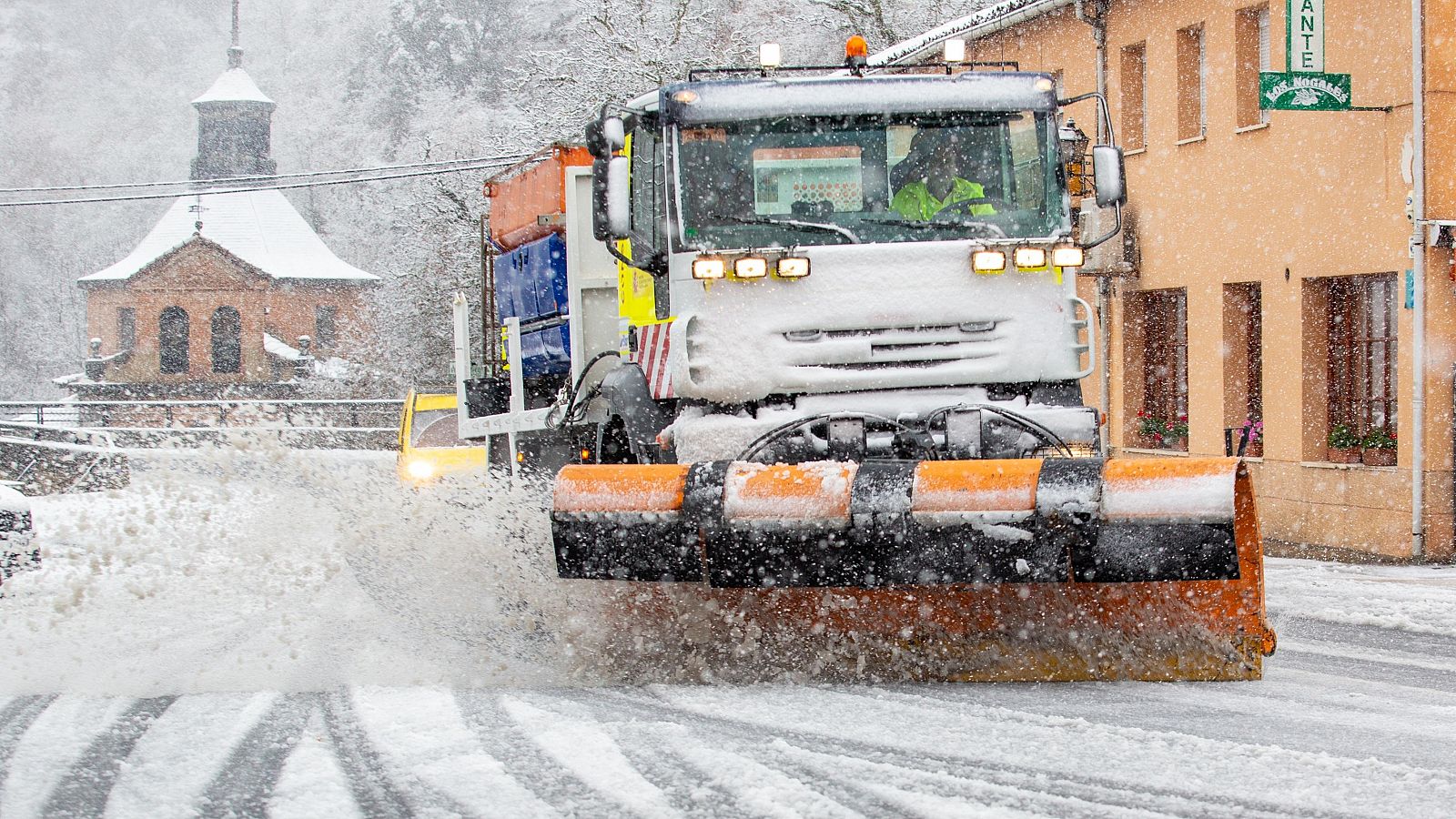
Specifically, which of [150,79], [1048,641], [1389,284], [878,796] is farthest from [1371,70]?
[150,79]

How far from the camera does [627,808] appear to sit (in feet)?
17.1

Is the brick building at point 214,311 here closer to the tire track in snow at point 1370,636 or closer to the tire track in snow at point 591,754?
the tire track in snow at point 1370,636

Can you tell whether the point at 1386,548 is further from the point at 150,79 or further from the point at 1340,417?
the point at 150,79

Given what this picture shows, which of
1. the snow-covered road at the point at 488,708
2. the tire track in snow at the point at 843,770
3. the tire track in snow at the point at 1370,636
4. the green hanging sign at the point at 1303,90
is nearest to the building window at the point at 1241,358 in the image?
the green hanging sign at the point at 1303,90

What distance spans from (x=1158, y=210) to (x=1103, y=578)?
Result: 14412 millimetres

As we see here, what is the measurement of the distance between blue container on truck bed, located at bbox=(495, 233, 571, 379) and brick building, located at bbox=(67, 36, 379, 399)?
62.6 meters

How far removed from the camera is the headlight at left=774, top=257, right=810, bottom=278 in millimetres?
8375

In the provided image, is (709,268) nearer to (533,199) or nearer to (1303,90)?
(533,199)

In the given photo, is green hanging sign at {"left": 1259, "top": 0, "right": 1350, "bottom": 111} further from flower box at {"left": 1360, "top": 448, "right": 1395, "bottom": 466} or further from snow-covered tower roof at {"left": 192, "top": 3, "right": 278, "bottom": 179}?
snow-covered tower roof at {"left": 192, "top": 3, "right": 278, "bottom": 179}

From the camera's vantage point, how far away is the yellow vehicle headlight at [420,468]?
18109mm

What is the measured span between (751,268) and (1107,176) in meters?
2.08

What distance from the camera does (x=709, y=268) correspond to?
8453 millimetres

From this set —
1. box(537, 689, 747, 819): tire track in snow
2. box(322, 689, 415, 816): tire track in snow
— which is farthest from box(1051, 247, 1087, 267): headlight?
box(322, 689, 415, 816): tire track in snow

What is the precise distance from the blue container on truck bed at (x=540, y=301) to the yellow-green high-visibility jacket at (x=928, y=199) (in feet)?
9.76
